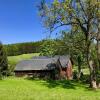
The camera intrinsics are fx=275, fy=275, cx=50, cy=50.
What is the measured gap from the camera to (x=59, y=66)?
82.4 meters

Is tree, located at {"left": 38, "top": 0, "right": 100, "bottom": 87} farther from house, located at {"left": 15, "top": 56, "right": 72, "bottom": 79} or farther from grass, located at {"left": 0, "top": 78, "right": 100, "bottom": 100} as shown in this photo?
house, located at {"left": 15, "top": 56, "right": 72, "bottom": 79}

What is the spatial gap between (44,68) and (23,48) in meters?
89.4

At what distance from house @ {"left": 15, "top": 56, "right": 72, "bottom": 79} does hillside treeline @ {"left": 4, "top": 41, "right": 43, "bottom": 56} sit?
76.1 metres

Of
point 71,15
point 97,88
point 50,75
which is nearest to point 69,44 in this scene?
point 71,15

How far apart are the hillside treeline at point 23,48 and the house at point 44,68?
7613cm

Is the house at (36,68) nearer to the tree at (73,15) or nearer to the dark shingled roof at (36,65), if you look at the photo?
the dark shingled roof at (36,65)

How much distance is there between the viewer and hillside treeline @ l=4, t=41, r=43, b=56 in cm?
15959

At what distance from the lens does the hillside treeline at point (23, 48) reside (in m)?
160

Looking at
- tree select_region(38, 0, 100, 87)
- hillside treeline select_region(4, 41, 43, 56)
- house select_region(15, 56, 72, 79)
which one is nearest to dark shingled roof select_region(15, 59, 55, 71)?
house select_region(15, 56, 72, 79)

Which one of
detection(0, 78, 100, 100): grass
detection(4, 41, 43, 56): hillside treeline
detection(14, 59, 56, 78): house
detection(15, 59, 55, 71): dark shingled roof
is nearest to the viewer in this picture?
detection(0, 78, 100, 100): grass

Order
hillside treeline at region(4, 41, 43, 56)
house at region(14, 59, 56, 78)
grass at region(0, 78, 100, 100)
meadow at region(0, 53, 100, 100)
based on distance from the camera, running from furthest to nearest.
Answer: hillside treeline at region(4, 41, 43, 56) < house at region(14, 59, 56, 78) < meadow at region(0, 53, 100, 100) < grass at region(0, 78, 100, 100)

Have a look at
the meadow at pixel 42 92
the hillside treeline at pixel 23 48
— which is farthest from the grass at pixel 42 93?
the hillside treeline at pixel 23 48

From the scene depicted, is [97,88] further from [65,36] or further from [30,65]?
[30,65]

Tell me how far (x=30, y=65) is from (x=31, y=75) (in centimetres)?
320
